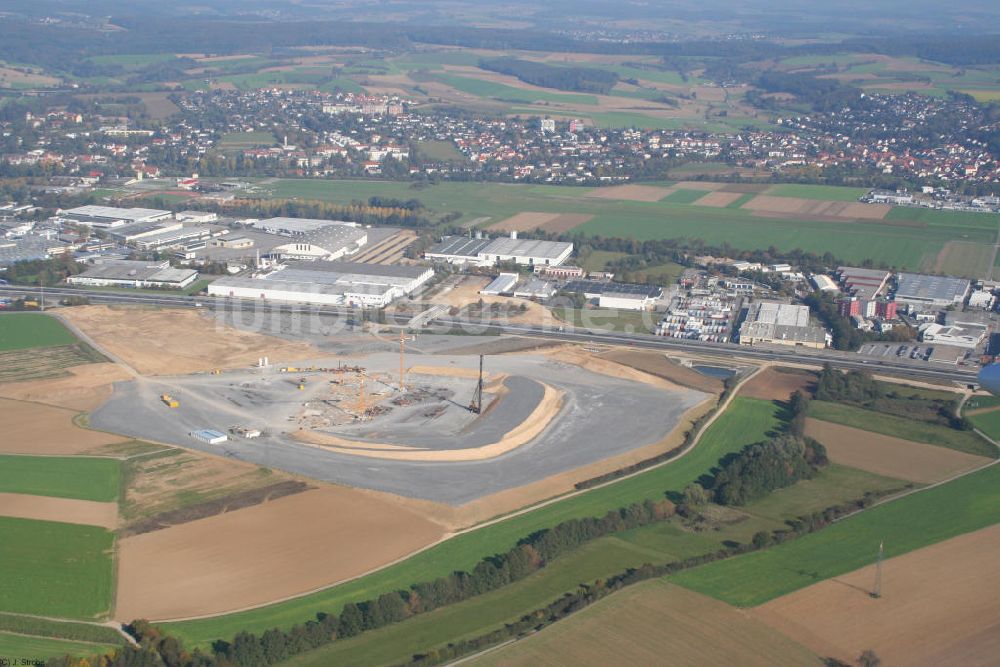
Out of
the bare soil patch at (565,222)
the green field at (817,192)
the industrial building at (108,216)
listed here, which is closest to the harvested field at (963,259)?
the green field at (817,192)

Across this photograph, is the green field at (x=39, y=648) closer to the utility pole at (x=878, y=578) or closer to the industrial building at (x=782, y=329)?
the utility pole at (x=878, y=578)

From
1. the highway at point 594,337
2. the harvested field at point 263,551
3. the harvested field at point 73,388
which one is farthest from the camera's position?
the highway at point 594,337

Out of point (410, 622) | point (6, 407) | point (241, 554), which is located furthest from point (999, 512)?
point (6, 407)

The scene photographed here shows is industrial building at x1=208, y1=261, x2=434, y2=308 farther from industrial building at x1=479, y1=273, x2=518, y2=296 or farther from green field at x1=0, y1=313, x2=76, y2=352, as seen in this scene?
green field at x1=0, y1=313, x2=76, y2=352

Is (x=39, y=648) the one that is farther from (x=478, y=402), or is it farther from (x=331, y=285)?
(x=331, y=285)

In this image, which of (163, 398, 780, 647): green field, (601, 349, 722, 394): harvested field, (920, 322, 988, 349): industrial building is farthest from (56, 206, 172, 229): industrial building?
(920, 322, 988, 349): industrial building
